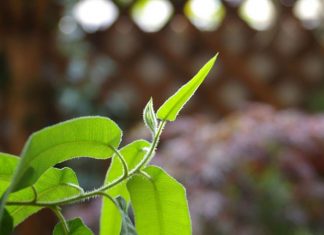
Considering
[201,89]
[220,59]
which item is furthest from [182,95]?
[220,59]

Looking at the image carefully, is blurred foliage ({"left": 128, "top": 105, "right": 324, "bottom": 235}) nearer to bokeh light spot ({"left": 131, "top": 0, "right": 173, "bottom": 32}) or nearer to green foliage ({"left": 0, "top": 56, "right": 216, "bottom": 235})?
bokeh light spot ({"left": 131, "top": 0, "right": 173, "bottom": 32})

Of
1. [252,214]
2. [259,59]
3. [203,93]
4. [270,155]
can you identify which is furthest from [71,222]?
[259,59]

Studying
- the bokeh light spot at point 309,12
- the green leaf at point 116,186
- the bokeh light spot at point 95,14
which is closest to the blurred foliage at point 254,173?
the bokeh light spot at point 95,14

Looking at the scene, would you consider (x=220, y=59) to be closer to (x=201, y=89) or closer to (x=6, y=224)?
(x=201, y=89)

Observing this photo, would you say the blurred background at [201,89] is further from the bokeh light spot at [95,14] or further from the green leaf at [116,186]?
the green leaf at [116,186]

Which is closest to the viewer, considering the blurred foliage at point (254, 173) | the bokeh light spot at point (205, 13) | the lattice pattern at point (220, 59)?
the blurred foliage at point (254, 173)

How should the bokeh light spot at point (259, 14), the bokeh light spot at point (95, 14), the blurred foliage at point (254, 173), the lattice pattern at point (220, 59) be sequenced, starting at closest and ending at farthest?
the blurred foliage at point (254, 173)
the bokeh light spot at point (95, 14)
the lattice pattern at point (220, 59)
the bokeh light spot at point (259, 14)

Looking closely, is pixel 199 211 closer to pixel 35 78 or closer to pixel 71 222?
pixel 35 78
